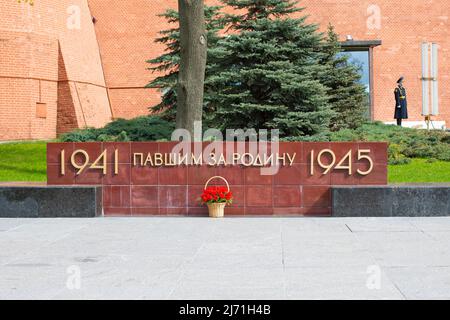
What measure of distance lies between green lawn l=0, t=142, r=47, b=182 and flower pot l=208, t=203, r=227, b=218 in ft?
17.8

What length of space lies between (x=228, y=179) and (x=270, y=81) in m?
5.98

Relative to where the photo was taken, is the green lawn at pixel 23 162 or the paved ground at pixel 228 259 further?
the green lawn at pixel 23 162

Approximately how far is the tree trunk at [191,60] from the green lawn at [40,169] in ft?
14.0

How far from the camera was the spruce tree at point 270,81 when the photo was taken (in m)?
18.4

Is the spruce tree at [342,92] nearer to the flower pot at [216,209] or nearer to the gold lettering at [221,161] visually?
the gold lettering at [221,161]

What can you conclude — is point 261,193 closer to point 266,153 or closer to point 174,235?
point 266,153

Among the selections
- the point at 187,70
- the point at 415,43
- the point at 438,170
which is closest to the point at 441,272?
the point at 187,70

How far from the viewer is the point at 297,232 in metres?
10.6

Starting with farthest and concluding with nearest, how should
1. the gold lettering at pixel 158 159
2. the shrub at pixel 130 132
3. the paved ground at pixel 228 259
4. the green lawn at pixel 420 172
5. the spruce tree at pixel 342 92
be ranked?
1. the spruce tree at pixel 342 92
2. the shrub at pixel 130 132
3. the green lawn at pixel 420 172
4. the gold lettering at pixel 158 159
5. the paved ground at pixel 228 259

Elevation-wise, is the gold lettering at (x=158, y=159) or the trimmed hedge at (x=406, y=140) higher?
the trimmed hedge at (x=406, y=140)

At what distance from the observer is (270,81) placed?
18672mm

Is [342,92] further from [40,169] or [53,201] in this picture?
[53,201]

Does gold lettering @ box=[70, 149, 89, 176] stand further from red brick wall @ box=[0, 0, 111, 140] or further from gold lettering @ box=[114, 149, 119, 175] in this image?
red brick wall @ box=[0, 0, 111, 140]

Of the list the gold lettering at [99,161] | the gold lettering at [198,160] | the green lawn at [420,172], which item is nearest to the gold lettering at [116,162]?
the gold lettering at [99,161]
